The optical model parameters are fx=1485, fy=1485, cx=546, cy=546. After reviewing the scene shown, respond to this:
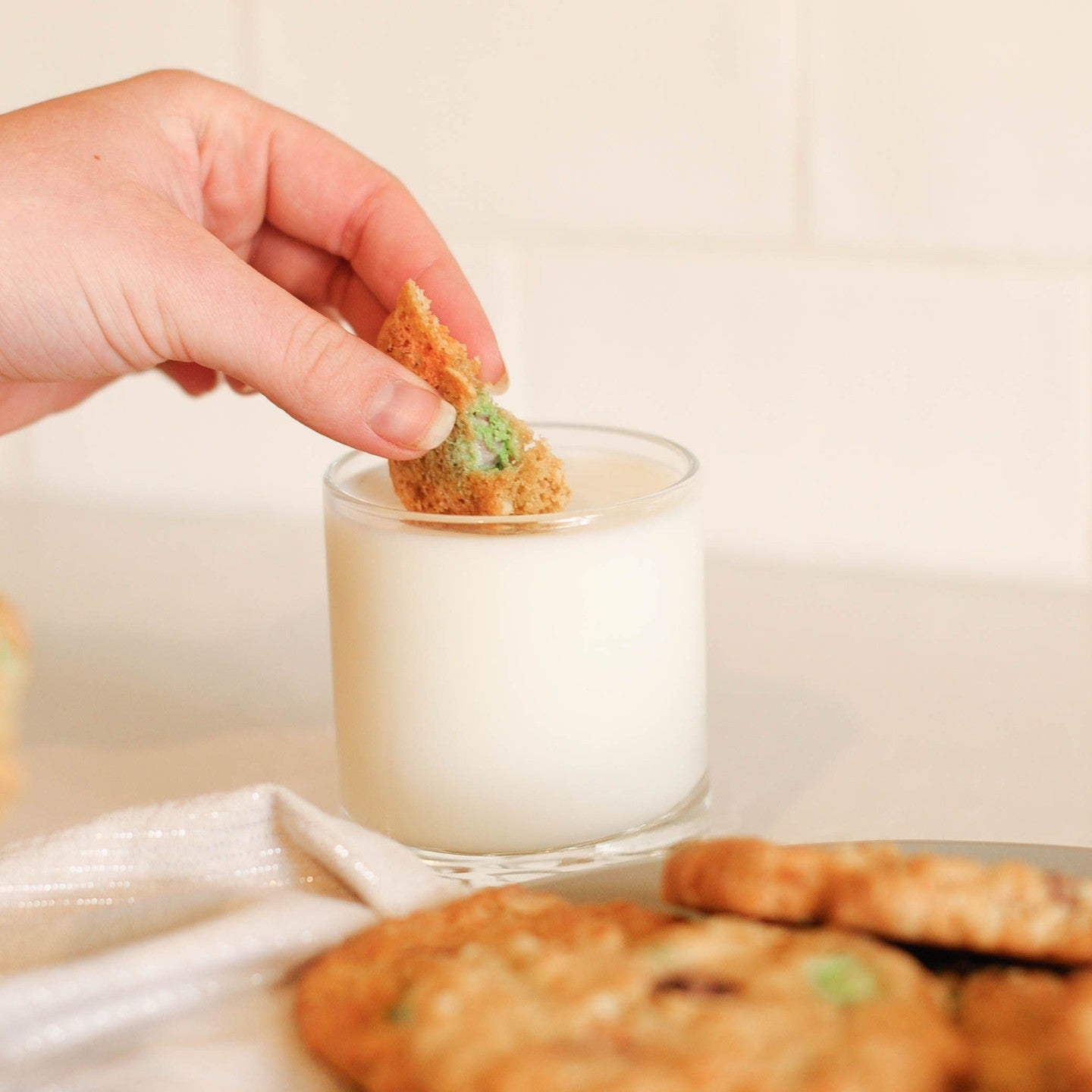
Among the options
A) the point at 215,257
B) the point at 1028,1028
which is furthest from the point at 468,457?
the point at 1028,1028

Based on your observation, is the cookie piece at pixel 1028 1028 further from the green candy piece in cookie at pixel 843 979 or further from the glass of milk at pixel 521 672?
the glass of milk at pixel 521 672

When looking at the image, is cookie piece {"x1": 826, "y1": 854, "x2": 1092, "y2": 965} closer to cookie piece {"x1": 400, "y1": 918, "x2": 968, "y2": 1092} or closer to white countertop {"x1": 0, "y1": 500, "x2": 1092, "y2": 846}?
cookie piece {"x1": 400, "y1": 918, "x2": 968, "y2": 1092}

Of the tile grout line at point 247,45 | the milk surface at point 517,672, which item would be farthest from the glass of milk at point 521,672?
the tile grout line at point 247,45

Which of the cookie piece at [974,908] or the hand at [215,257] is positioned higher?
the hand at [215,257]

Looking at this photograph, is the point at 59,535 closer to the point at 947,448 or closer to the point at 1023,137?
the point at 947,448

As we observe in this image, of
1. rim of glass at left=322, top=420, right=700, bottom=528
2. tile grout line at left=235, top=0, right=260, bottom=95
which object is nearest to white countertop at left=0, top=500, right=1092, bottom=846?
rim of glass at left=322, top=420, right=700, bottom=528

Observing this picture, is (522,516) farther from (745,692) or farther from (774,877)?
(745,692)
